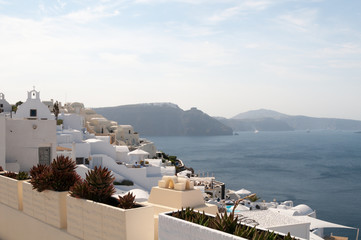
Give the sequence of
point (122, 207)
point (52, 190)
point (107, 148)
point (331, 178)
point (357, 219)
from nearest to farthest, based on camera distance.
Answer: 1. point (122, 207)
2. point (52, 190)
3. point (107, 148)
4. point (357, 219)
5. point (331, 178)

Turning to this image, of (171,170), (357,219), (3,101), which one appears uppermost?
(3,101)

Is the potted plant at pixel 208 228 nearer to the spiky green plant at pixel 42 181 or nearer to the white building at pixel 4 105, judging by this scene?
the spiky green plant at pixel 42 181

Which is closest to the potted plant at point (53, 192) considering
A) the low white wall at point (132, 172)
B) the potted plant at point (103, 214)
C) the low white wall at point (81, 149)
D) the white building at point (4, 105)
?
the potted plant at point (103, 214)

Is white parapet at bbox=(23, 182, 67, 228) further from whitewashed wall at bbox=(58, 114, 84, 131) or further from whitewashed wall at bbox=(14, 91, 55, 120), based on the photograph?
whitewashed wall at bbox=(58, 114, 84, 131)

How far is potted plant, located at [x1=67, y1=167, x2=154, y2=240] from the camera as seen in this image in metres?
6.41

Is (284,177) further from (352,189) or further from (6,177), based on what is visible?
(6,177)

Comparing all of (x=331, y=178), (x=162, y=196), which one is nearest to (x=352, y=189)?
(x=331, y=178)

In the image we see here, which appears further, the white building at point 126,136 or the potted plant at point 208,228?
the white building at point 126,136

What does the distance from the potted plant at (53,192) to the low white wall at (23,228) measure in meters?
0.18

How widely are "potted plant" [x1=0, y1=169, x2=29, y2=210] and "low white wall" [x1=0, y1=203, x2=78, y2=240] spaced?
173mm

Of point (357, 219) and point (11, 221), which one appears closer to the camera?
point (11, 221)

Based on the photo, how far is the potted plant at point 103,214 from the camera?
6.41 meters

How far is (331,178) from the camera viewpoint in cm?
9038

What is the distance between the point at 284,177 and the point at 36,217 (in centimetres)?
8716
